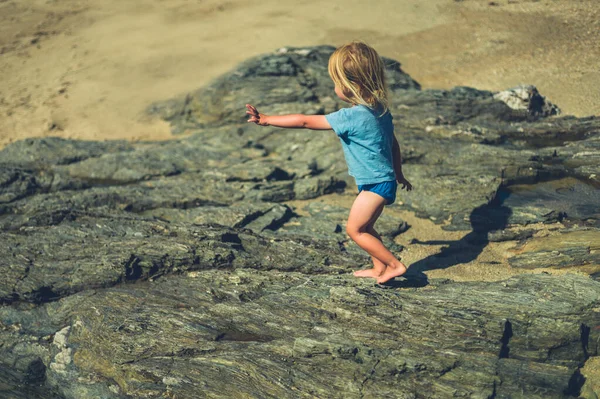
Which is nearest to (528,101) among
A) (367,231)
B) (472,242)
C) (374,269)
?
(472,242)

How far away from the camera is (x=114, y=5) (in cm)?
2347

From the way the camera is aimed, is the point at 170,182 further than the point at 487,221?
Yes

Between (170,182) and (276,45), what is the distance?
9.79 meters

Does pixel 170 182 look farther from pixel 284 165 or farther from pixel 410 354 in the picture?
pixel 410 354

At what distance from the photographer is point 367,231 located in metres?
6.23

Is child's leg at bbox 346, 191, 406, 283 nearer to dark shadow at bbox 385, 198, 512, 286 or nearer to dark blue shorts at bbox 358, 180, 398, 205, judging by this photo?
dark blue shorts at bbox 358, 180, 398, 205

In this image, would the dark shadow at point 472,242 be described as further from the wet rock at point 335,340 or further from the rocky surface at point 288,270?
the wet rock at point 335,340

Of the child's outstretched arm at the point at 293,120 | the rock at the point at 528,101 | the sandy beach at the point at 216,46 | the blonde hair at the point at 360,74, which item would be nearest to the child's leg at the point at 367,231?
the child's outstretched arm at the point at 293,120

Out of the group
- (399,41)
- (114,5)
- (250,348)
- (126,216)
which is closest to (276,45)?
(399,41)

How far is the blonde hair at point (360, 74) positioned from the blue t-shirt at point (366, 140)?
0.12 m

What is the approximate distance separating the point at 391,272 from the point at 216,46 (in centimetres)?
1453

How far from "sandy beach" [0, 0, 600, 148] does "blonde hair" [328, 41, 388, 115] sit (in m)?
7.67

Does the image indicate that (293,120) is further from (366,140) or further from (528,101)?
(528,101)

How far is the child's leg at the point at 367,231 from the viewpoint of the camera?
5.93 m
